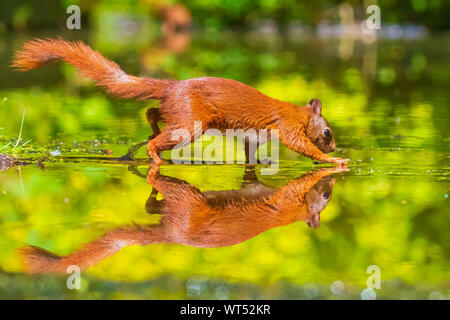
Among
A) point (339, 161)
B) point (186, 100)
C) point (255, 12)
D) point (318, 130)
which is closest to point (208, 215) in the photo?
point (186, 100)

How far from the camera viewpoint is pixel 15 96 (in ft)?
35.6

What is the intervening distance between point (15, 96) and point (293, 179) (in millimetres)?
6035

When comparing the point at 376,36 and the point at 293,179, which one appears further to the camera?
the point at 376,36

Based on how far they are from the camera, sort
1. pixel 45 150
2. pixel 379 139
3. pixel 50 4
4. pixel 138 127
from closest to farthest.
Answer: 1. pixel 45 150
2. pixel 379 139
3. pixel 138 127
4. pixel 50 4

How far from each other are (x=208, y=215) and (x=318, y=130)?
6.98ft

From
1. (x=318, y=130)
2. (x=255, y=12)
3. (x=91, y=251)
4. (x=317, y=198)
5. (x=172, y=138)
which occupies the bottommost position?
(x=91, y=251)

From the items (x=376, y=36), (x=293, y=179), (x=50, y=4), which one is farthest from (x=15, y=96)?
(x=50, y=4)

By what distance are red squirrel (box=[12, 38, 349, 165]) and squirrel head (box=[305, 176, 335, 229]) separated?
0.65 m

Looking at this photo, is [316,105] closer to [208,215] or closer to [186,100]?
[186,100]

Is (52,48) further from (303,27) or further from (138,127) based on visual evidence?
(303,27)

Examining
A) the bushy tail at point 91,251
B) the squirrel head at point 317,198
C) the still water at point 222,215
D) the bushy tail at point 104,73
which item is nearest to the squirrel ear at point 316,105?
the still water at point 222,215

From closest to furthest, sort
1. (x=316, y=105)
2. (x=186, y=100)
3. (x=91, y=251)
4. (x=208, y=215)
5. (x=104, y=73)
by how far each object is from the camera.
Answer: (x=91, y=251) < (x=208, y=215) < (x=186, y=100) < (x=104, y=73) < (x=316, y=105)

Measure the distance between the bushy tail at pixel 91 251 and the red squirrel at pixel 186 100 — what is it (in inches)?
71.9

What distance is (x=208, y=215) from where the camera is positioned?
4840mm
